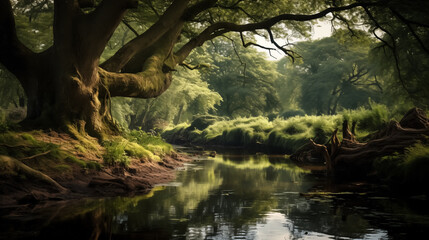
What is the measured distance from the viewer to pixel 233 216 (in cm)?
549

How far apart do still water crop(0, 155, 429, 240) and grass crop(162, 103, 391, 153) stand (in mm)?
7839

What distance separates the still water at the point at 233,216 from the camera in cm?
441

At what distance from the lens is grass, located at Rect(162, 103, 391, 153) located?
1672cm

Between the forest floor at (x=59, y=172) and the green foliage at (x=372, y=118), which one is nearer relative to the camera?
the forest floor at (x=59, y=172)

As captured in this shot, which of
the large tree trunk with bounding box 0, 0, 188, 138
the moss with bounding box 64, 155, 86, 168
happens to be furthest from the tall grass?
the large tree trunk with bounding box 0, 0, 188, 138

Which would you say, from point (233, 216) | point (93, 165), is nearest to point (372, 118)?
point (93, 165)

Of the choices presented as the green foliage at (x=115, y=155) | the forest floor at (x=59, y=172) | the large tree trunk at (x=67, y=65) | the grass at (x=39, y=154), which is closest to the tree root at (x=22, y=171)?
the forest floor at (x=59, y=172)

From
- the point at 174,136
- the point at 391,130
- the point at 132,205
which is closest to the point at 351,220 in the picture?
the point at 132,205

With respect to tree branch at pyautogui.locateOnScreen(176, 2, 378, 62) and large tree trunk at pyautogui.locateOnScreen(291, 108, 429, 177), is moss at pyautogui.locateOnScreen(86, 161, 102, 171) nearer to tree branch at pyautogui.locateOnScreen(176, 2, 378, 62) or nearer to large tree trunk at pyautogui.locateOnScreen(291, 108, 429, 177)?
large tree trunk at pyautogui.locateOnScreen(291, 108, 429, 177)

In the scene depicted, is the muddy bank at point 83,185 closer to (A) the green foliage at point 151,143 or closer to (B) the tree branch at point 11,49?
(A) the green foliage at point 151,143

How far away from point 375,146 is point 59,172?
277 inches

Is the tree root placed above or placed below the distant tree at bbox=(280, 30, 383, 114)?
below

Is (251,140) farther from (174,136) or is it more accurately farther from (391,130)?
(391,130)

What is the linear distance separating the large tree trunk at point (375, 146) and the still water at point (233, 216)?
1810mm
